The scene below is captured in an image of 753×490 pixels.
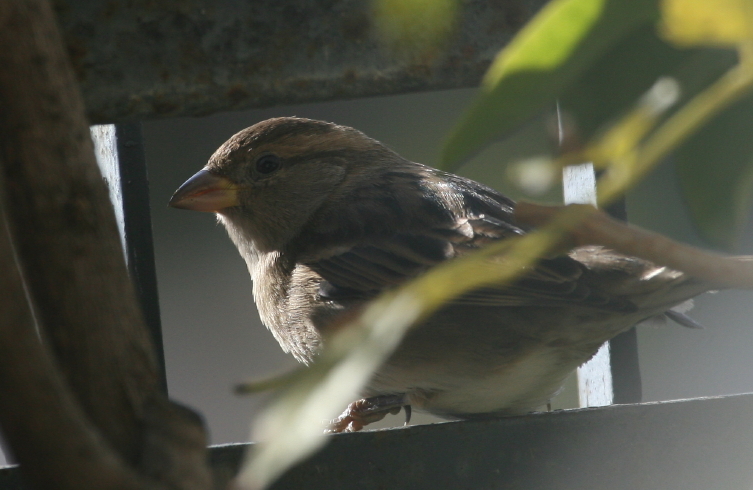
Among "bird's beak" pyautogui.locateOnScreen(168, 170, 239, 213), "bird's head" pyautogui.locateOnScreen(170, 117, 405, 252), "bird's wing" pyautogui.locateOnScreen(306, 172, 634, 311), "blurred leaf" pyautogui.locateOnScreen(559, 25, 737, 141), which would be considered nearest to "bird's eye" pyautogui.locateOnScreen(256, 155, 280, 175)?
"bird's head" pyautogui.locateOnScreen(170, 117, 405, 252)

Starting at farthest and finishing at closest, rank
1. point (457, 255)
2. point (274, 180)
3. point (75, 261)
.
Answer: point (274, 180)
point (457, 255)
point (75, 261)

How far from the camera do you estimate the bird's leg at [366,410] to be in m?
2.40

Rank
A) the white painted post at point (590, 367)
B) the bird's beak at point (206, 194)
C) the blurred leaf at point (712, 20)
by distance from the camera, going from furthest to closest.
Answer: the bird's beak at point (206, 194) < the white painted post at point (590, 367) < the blurred leaf at point (712, 20)

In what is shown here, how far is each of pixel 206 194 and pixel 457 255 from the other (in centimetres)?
97

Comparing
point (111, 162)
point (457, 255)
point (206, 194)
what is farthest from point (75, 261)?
point (206, 194)

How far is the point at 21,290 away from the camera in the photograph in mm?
467

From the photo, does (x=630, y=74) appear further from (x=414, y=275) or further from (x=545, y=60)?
(x=414, y=275)

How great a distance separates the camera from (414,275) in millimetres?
2352

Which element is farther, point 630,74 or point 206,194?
point 206,194

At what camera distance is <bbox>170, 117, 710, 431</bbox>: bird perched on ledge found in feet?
7.25

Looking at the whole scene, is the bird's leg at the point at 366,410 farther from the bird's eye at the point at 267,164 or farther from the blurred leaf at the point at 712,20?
the blurred leaf at the point at 712,20

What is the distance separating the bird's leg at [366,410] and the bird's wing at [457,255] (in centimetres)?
29

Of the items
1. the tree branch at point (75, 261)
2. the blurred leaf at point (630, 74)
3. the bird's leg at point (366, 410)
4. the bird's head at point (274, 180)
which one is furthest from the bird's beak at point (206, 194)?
A: the blurred leaf at point (630, 74)

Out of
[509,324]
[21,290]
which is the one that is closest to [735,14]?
[21,290]
